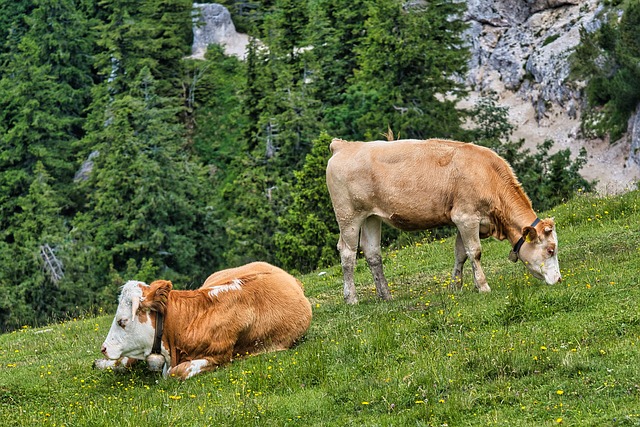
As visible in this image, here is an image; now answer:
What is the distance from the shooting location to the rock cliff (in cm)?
5378

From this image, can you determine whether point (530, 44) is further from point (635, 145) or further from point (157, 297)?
point (157, 297)

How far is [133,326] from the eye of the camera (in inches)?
480

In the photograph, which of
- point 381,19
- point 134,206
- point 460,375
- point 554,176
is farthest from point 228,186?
point 460,375

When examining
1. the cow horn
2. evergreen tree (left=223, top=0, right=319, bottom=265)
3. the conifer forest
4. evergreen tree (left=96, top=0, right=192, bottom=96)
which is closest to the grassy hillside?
the cow horn

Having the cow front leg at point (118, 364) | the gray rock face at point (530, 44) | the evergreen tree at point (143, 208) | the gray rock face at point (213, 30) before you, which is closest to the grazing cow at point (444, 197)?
the cow front leg at point (118, 364)

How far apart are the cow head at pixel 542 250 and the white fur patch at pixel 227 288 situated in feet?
15.4

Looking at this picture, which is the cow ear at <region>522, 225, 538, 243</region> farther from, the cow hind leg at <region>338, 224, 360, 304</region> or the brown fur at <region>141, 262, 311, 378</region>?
the brown fur at <region>141, 262, 311, 378</region>

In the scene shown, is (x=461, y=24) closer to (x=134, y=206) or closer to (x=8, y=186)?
(x=134, y=206)

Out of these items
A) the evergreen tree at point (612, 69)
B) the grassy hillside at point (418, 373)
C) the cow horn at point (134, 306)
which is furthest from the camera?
the evergreen tree at point (612, 69)

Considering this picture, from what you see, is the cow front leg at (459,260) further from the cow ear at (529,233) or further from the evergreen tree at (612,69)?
the evergreen tree at (612,69)

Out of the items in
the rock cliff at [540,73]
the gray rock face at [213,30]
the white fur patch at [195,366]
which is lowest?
the gray rock face at [213,30]

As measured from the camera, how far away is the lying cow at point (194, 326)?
12.2 m

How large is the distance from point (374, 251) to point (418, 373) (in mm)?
5865

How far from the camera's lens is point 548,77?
6338 centimetres
